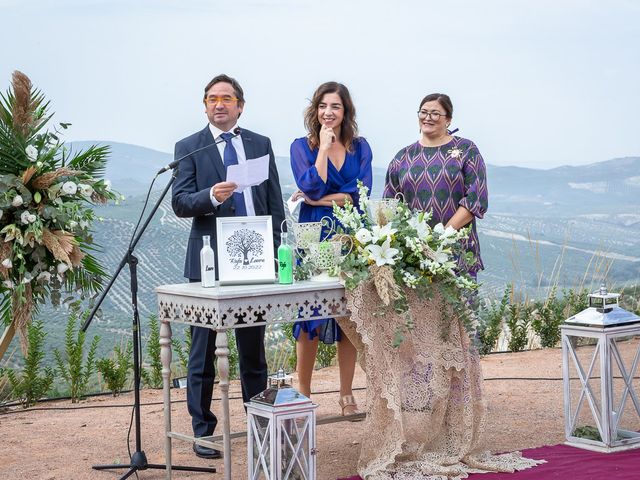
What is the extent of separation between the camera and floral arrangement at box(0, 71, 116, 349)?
3.94m

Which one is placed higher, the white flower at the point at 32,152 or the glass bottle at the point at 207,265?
the white flower at the point at 32,152

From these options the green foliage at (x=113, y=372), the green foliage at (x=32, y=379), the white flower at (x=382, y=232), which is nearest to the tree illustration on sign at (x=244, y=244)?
the white flower at (x=382, y=232)

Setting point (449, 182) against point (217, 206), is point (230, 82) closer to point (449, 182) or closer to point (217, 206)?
point (217, 206)

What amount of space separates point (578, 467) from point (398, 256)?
1.23 meters

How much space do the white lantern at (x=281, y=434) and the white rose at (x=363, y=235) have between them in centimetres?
72

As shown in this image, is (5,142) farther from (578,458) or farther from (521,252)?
(521,252)

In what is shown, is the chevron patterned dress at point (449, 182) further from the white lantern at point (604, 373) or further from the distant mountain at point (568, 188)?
the distant mountain at point (568, 188)

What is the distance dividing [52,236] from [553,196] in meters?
10.5

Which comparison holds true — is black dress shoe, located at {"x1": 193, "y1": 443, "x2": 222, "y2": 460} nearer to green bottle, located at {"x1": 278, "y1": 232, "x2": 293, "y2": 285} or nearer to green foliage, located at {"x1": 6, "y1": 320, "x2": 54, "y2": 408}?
green bottle, located at {"x1": 278, "y1": 232, "x2": 293, "y2": 285}

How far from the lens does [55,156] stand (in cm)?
418

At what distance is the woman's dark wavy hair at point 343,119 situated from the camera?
5.03 meters

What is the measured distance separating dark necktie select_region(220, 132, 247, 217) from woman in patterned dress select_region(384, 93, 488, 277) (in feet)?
2.90

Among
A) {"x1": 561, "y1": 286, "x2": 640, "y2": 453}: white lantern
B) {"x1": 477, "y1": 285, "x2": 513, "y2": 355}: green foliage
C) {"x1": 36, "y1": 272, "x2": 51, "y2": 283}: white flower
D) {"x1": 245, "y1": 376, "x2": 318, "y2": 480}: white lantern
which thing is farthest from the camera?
{"x1": 477, "y1": 285, "x2": 513, "y2": 355}: green foliage

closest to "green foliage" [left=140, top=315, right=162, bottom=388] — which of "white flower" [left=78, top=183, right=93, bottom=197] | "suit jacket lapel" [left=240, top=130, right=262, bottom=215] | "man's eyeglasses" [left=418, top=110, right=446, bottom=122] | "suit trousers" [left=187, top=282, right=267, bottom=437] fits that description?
"suit trousers" [left=187, top=282, right=267, bottom=437]
